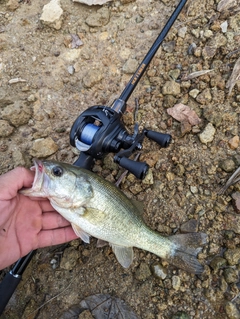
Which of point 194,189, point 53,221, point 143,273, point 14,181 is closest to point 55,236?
point 53,221

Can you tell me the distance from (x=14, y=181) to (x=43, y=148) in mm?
980

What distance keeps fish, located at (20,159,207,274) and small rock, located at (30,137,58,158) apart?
822 millimetres

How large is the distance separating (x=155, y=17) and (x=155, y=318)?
12.9 feet

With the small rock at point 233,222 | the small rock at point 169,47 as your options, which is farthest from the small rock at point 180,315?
the small rock at point 169,47

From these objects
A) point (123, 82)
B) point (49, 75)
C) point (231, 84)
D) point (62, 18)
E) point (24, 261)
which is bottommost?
point (24, 261)

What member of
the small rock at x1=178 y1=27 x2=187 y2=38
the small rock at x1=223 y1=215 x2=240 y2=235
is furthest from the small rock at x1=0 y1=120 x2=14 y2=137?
the small rock at x1=223 y1=215 x2=240 y2=235

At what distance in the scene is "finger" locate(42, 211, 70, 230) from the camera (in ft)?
11.1

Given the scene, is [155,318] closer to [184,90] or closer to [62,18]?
[184,90]

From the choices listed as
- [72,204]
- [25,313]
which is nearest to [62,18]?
[72,204]

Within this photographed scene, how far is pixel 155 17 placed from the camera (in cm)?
441

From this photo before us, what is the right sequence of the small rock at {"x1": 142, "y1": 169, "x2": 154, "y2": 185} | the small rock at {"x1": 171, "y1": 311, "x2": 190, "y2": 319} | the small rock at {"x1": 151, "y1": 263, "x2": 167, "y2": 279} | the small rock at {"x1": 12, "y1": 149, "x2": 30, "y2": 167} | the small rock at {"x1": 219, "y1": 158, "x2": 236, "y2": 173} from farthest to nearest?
the small rock at {"x1": 12, "y1": 149, "x2": 30, "y2": 167} → the small rock at {"x1": 142, "y1": 169, "x2": 154, "y2": 185} → the small rock at {"x1": 219, "y1": 158, "x2": 236, "y2": 173} → the small rock at {"x1": 151, "y1": 263, "x2": 167, "y2": 279} → the small rock at {"x1": 171, "y1": 311, "x2": 190, "y2": 319}

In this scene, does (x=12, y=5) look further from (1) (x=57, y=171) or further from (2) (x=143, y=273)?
(2) (x=143, y=273)

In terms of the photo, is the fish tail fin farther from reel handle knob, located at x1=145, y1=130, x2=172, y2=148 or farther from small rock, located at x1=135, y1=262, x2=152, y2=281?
reel handle knob, located at x1=145, y1=130, x2=172, y2=148

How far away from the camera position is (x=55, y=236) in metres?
3.39
